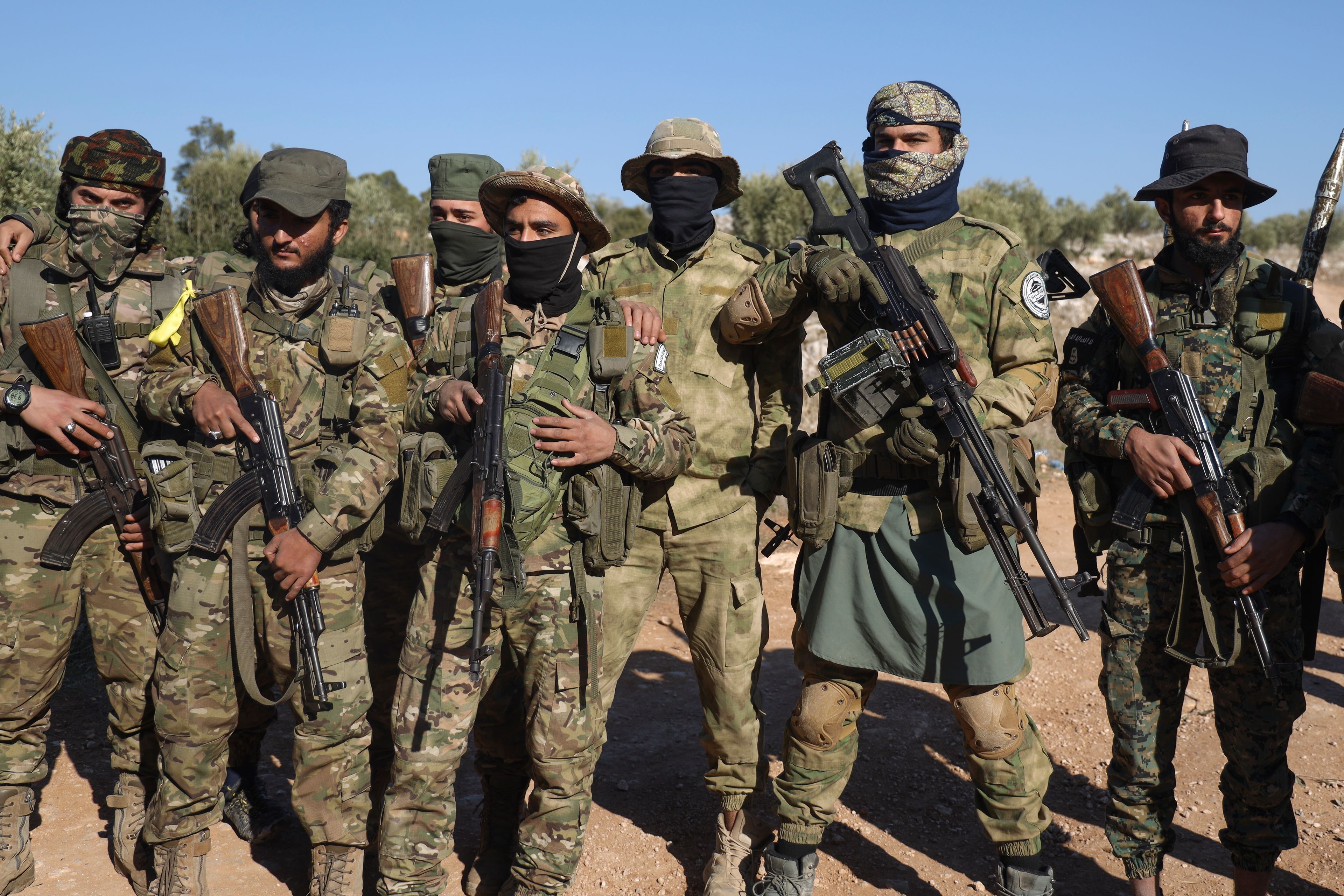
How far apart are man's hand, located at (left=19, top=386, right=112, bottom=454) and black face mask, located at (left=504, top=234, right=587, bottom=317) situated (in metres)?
1.75

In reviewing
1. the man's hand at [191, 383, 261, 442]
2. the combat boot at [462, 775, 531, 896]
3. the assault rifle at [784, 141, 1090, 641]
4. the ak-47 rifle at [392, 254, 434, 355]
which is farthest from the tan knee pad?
the man's hand at [191, 383, 261, 442]

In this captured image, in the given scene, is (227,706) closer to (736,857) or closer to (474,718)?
(474,718)

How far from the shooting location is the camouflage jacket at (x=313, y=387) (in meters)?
3.67

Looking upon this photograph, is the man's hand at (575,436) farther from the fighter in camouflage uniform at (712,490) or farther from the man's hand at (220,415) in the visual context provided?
the man's hand at (220,415)

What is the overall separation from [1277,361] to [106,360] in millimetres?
4549

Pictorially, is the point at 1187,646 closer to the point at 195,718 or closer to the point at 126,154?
the point at 195,718

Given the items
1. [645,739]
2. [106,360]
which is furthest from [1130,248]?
[106,360]

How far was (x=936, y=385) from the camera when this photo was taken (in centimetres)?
343

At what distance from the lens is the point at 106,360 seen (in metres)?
4.02

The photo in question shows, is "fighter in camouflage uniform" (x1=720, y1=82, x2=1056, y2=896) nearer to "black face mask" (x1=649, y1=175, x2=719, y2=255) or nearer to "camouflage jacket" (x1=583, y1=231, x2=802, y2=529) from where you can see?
"camouflage jacket" (x1=583, y1=231, x2=802, y2=529)

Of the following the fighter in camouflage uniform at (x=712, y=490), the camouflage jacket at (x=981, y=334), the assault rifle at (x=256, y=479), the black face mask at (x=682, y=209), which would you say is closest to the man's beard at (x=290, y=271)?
the assault rifle at (x=256, y=479)

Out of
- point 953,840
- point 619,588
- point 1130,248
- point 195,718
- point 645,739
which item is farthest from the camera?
point 1130,248

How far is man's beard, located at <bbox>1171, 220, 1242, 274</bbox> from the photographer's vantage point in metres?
3.62

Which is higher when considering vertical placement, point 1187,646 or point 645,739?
point 1187,646
